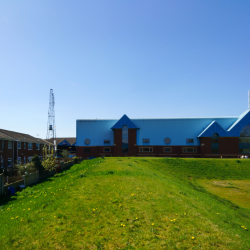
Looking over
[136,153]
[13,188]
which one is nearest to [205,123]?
[136,153]

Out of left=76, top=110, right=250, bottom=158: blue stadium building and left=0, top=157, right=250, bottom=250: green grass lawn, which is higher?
left=76, top=110, right=250, bottom=158: blue stadium building

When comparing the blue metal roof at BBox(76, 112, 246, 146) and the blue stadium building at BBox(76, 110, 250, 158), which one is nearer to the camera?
the blue stadium building at BBox(76, 110, 250, 158)

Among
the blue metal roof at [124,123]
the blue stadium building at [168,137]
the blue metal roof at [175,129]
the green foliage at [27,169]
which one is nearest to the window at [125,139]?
the blue stadium building at [168,137]

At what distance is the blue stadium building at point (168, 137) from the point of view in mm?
54969

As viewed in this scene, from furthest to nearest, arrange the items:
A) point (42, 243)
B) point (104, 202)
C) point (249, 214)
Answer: point (249, 214)
point (104, 202)
point (42, 243)

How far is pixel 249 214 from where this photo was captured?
14531mm

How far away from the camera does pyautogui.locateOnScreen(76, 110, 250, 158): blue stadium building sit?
5497 centimetres

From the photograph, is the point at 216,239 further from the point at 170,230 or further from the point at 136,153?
the point at 136,153

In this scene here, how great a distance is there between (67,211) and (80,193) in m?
2.79

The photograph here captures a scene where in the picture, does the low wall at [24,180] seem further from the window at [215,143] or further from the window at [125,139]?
the window at [215,143]

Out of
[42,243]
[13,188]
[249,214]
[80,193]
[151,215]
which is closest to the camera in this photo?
[42,243]

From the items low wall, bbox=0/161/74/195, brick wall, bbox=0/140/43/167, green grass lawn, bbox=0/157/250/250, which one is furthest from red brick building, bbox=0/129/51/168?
green grass lawn, bbox=0/157/250/250

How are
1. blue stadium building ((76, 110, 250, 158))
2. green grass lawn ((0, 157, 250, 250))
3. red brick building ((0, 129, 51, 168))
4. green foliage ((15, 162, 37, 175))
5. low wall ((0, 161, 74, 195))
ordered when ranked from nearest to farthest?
green grass lawn ((0, 157, 250, 250)) < low wall ((0, 161, 74, 195)) < green foliage ((15, 162, 37, 175)) < red brick building ((0, 129, 51, 168)) < blue stadium building ((76, 110, 250, 158))

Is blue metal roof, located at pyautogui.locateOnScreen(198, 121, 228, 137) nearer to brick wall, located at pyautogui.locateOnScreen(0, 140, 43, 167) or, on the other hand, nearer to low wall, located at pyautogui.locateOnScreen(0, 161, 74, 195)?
low wall, located at pyautogui.locateOnScreen(0, 161, 74, 195)
